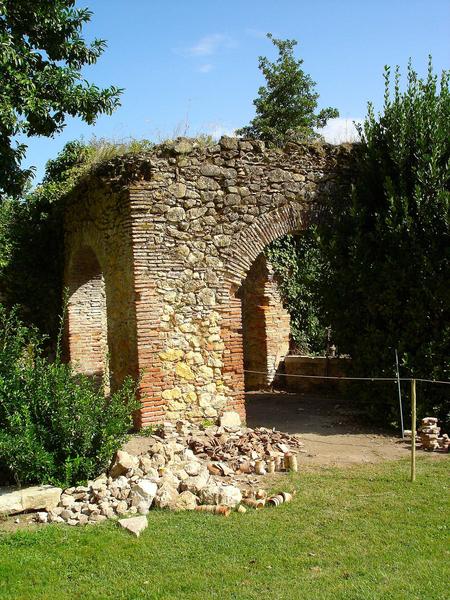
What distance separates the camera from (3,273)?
11.9 m

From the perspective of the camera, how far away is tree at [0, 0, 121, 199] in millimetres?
8086

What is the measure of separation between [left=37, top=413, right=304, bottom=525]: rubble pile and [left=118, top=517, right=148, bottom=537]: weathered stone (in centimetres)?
33

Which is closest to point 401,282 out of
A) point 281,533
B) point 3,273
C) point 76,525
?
point 281,533

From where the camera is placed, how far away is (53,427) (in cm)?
636

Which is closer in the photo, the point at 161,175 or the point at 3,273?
the point at 161,175

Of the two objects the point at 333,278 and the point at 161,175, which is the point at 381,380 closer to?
the point at 333,278

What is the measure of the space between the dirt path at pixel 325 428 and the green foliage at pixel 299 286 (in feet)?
6.18

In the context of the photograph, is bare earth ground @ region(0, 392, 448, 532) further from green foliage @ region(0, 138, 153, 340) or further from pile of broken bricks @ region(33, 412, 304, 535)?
green foliage @ region(0, 138, 153, 340)

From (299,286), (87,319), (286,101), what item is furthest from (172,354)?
(286,101)

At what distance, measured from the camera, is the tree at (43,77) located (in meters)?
8.09

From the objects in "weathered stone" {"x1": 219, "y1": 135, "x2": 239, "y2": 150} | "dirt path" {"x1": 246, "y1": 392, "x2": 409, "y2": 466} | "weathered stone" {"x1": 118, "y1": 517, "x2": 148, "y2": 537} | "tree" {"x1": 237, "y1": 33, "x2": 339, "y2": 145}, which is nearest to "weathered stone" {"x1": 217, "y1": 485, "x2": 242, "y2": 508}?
"weathered stone" {"x1": 118, "y1": 517, "x2": 148, "y2": 537}

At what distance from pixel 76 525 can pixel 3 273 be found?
7.29 meters

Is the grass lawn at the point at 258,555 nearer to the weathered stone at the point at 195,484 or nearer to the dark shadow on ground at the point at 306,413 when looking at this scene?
the weathered stone at the point at 195,484

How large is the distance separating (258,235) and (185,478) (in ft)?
13.9
